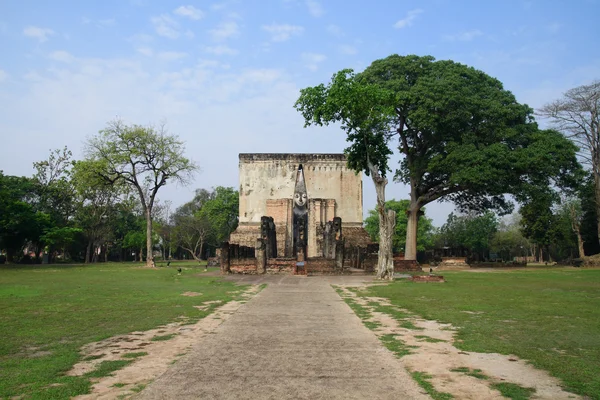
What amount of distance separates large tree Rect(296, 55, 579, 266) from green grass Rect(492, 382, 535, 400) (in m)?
19.1

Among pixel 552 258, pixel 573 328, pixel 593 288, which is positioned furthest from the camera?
pixel 552 258

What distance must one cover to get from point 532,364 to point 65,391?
4906 mm

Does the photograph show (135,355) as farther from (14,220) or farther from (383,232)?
(14,220)

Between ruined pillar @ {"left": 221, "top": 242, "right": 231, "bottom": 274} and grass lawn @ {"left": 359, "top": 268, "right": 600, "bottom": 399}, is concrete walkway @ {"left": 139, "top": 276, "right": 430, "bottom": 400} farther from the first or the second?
ruined pillar @ {"left": 221, "top": 242, "right": 231, "bottom": 274}

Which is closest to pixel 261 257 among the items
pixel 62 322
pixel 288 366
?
pixel 62 322

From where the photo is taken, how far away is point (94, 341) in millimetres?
7207

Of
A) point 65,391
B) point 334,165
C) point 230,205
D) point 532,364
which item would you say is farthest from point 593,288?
point 230,205

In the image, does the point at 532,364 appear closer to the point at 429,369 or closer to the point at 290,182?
the point at 429,369

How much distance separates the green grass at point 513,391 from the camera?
462cm

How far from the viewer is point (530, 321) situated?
29.7ft

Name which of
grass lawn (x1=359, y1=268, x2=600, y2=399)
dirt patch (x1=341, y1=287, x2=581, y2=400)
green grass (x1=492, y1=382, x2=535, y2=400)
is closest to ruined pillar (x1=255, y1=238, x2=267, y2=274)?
grass lawn (x1=359, y1=268, x2=600, y2=399)

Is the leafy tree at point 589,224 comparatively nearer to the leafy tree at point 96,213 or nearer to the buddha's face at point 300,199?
the buddha's face at point 300,199

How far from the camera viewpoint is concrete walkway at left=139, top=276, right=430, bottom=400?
469 cm

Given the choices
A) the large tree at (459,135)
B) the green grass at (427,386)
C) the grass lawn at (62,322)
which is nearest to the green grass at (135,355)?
the grass lawn at (62,322)
